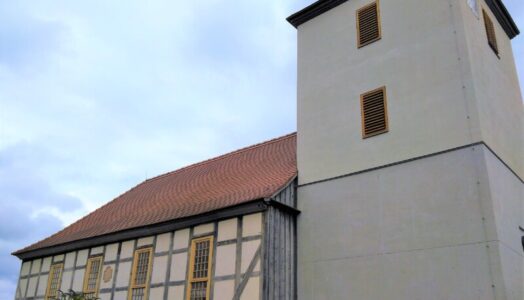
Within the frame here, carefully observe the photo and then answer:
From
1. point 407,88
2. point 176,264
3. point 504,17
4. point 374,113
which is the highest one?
point 504,17

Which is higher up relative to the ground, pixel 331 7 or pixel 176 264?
pixel 331 7

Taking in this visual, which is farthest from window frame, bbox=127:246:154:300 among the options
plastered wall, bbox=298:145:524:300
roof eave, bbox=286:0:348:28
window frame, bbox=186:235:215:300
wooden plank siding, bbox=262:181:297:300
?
roof eave, bbox=286:0:348:28

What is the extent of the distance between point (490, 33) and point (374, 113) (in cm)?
459

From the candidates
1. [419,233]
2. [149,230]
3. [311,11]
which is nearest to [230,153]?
[149,230]

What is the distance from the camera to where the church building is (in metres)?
11.2

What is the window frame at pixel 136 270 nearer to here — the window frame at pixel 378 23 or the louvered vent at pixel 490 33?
the window frame at pixel 378 23

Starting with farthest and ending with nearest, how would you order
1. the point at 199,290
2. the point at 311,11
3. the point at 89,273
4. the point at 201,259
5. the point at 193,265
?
1. the point at 89,273
2. the point at 311,11
3. the point at 193,265
4. the point at 201,259
5. the point at 199,290

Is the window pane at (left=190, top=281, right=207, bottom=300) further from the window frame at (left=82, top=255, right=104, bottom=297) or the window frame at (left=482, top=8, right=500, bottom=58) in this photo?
the window frame at (left=482, top=8, right=500, bottom=58)

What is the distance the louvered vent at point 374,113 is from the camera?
1341 centimetres

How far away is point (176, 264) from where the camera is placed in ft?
49.5

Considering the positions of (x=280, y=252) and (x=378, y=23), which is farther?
(x=378, y=23)

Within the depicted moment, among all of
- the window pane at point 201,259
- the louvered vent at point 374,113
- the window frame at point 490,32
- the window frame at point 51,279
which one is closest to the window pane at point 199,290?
the window pane at point 201,259

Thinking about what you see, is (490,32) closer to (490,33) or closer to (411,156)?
(490,33)

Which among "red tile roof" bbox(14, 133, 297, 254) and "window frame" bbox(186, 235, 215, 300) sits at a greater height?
"red tile roof" bbox(14, 133, 297, 254)
